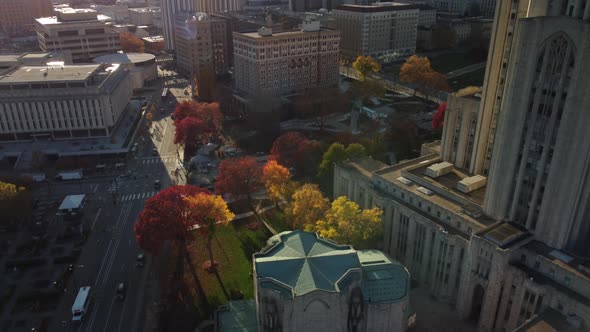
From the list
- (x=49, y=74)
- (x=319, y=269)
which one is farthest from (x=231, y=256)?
(x=49, y=74)

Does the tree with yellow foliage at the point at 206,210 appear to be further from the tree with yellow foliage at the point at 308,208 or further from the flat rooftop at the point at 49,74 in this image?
the flat rooftop at the point at 49,74

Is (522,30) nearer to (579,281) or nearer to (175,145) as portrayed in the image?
(579,281)

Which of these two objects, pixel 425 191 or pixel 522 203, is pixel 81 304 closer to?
pixel 425 191

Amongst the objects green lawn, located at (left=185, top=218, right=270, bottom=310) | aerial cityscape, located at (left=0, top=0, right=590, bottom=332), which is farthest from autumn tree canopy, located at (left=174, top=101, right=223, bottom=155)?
green lawn, located at (left=185, top=218, right=270, bottom=310)

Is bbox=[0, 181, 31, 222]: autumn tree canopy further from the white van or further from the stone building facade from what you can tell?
the stone building facade

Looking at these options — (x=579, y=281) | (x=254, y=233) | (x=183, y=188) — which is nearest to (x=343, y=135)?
(x=254, y=233)
